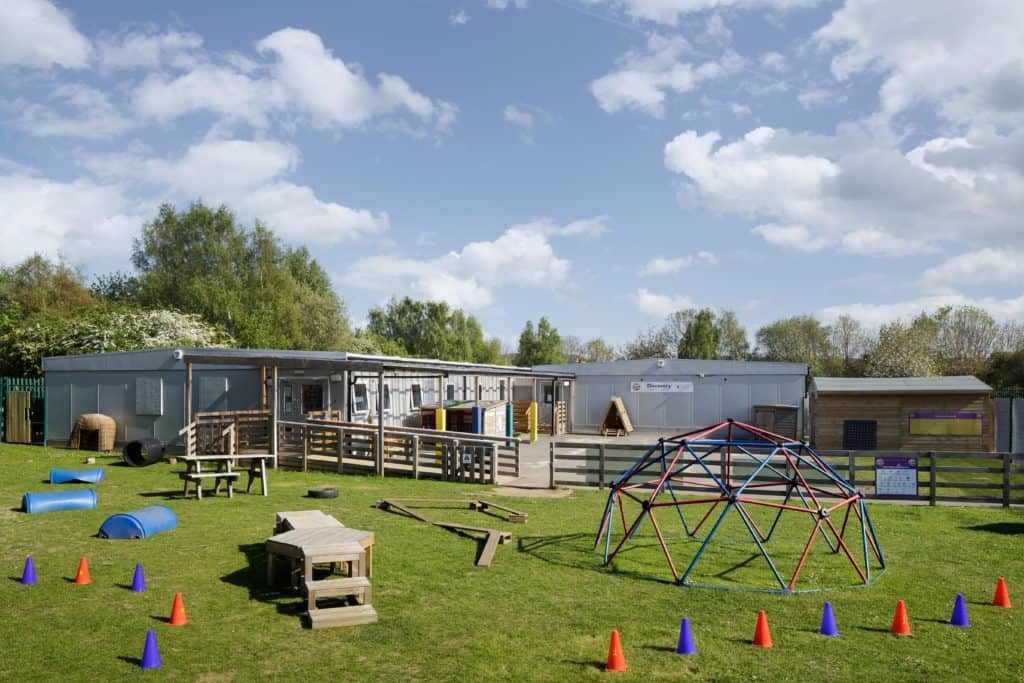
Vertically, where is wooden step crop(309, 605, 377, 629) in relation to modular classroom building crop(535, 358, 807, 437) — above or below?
below

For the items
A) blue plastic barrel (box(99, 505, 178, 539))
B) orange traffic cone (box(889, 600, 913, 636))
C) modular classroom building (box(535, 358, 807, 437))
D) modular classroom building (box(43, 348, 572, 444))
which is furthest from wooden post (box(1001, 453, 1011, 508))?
modular classroom building (box(535, 358, 807, 437))

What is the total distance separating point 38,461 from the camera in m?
20.8

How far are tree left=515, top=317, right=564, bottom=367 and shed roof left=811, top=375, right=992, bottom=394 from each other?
3764 centimetres

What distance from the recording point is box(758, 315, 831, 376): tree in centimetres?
6538

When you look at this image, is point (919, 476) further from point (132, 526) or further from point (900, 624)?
point (132, 526)

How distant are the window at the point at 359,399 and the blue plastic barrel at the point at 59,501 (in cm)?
1105

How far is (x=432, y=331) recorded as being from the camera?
71062 millimetres

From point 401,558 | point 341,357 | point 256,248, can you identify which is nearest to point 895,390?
point 341,357

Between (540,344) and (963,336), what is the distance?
1241 inches

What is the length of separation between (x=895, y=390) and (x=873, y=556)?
16600 millimetres

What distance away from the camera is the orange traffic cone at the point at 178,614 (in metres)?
7.46

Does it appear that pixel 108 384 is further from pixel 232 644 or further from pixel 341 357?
pixel 232 644

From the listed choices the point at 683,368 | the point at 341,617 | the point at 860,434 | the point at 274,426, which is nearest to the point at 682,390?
the point at 683,368

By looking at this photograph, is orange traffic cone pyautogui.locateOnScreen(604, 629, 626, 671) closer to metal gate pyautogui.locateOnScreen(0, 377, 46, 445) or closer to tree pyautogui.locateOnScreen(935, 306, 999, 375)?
metal gate pyautogui.locateOnScreen(0, 377, 46, 445)
